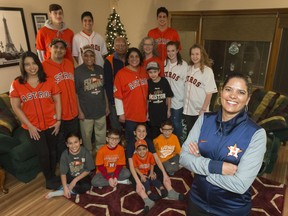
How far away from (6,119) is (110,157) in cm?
176

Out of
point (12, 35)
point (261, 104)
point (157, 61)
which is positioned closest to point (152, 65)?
point (157, 61)

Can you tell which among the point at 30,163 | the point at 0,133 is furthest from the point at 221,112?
the point at 0,133

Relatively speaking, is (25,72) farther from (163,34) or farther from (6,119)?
(163,34)

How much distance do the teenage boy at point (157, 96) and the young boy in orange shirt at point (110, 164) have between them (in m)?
0.58

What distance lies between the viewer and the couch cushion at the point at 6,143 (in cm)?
293

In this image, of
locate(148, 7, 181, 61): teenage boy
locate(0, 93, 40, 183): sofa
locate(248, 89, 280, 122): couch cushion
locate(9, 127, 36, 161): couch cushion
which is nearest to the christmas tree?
locate(148, 7, 181, 61): teenage boy

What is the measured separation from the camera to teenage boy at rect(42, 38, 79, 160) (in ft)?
9.26

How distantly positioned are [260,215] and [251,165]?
59.6 inches

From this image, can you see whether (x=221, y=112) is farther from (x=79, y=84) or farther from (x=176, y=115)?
(x=79, y=84)

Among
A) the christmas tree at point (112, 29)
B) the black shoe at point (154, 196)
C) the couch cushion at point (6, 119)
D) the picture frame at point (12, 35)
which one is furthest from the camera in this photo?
the christmas tree at point (112, 29)

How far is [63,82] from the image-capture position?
2889 millimetres

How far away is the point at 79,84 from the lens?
3016mm

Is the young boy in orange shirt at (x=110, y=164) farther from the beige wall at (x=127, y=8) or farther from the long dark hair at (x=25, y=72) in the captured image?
the beige wall at (x=127, y=8)

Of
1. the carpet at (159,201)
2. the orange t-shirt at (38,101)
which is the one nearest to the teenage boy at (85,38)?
the orange t-shirt at (38,101)
